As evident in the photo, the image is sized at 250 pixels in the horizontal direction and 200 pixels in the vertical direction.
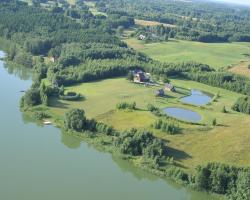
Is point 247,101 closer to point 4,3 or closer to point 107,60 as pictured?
point 107,60

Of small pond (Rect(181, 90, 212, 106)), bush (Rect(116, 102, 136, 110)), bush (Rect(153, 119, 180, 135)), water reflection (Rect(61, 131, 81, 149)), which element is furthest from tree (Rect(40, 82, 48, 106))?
small pond (Rect(181, 90, 212, 106))

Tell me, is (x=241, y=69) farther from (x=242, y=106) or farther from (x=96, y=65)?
(x=96, y=65)

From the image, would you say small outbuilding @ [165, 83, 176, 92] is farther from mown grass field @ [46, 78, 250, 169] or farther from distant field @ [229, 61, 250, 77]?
distant field @ [229, 61, 250, 77]

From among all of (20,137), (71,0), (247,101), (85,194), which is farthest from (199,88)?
(71,0)

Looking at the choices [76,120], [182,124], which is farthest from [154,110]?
[76,120]

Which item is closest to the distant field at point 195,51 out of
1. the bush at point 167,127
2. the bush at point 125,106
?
the bush at point 125,106

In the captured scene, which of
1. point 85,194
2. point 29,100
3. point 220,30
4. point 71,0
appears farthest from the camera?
point 71,0
